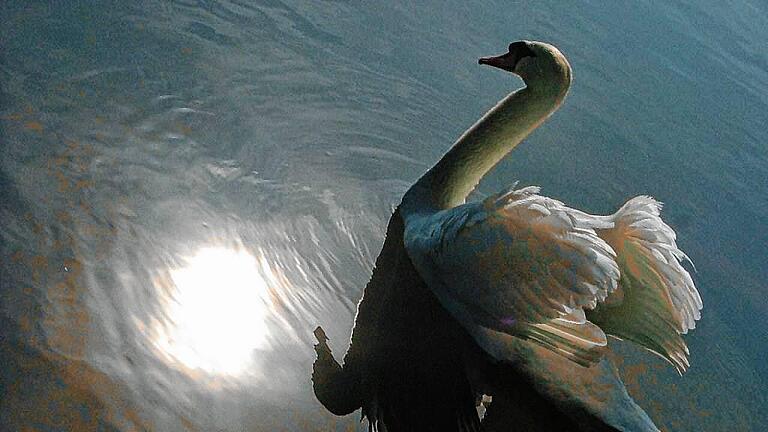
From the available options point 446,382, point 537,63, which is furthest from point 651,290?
point 537,63

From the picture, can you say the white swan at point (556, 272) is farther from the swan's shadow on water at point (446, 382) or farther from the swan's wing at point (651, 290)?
the swan's shadow on water at point (446, 382)

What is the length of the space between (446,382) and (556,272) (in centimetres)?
71

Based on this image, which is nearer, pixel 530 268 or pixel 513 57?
pixel 530 268

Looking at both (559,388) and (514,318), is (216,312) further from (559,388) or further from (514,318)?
(559,388)

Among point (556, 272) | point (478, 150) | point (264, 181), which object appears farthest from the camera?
point (478, 150)

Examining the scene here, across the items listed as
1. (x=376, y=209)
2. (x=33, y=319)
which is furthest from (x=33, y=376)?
(x=376, y=209)

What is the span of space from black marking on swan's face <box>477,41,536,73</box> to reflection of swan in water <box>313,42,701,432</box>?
94 cm

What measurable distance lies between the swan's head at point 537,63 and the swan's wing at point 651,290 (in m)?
0.93

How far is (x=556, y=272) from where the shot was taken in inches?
131

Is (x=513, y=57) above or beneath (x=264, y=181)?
above

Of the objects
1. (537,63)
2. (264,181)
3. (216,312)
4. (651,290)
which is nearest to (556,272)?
(651,290)

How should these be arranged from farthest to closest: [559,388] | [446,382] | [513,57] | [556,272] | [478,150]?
[478,150] → [513,57] → [446,382] → [559,388] → [556,272]

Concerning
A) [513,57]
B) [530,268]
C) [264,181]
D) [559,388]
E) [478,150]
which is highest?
[513,57]

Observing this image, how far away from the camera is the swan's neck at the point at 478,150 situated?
4527 mm
